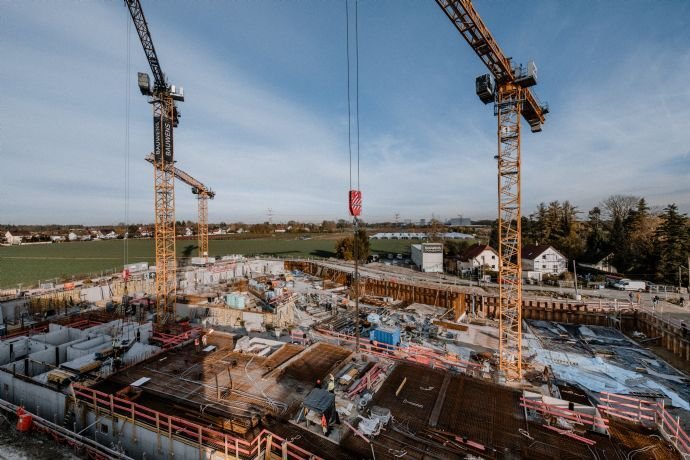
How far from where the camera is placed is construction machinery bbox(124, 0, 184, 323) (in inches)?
1117

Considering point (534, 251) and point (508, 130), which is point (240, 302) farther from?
point (534, 251)

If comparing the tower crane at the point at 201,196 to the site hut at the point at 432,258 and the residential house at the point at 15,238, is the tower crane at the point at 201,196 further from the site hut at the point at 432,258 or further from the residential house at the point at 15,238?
the residential house at the point at 15,238

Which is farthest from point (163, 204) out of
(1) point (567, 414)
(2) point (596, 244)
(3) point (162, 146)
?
(2) point (596, 244)

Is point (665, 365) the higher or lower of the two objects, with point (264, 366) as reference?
lower

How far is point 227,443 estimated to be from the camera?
29.4 feet

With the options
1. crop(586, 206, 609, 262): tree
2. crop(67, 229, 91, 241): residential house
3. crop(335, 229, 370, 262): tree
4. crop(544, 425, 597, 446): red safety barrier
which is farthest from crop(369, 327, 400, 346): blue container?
crop(67, 229, 91, 241): residential house

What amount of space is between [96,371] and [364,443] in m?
13.1

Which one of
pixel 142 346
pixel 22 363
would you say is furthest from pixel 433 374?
pixel 22 363

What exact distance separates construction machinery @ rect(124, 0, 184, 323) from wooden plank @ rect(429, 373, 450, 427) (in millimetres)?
26975

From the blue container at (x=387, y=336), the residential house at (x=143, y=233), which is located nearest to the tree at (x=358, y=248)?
the blue container at (x=387, y=336)

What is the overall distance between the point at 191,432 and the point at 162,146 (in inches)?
1076

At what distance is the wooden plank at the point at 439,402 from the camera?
35.5 feet

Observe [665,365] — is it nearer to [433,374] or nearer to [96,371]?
[433,374]

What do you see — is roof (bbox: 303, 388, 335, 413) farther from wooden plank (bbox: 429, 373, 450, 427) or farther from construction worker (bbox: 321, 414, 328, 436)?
wooden plank (bbox: 429, 373, 450, 427)
